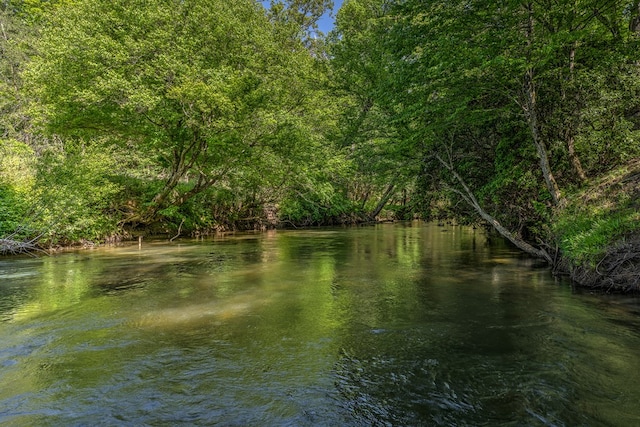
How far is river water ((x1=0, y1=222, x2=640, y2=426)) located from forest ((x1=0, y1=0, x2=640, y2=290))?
2.82 metres

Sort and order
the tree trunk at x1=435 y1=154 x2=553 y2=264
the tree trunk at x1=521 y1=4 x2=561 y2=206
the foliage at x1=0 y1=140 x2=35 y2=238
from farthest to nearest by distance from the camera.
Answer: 1. the foliage at x1=0 y1=140 x2=35 y2=238
2. the tree trunk at x1=435 y1=154 x2=553 y2=264
3. the tree trunk at x1=521 y1=4 x2=561 y2=206

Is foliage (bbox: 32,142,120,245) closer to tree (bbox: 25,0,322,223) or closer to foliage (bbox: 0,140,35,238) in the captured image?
foliage (bbox: 0,140,35,238)

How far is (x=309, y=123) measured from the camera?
23656 mm

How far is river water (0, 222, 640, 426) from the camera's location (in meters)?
3.98

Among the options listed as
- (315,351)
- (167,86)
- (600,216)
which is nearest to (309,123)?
(167,86)

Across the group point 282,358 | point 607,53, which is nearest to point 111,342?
point 282,358

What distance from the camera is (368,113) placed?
30.0 metres

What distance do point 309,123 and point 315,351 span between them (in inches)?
767

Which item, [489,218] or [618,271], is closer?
[618,271]

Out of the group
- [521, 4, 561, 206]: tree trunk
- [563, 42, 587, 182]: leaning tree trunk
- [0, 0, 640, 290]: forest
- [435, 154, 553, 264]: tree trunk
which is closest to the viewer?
[0, 0, 640, 290]: forest

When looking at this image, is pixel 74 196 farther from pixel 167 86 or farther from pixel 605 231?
pixel 605 231

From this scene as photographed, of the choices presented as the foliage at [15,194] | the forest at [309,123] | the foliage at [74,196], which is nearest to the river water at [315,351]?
the forest at [309,123]

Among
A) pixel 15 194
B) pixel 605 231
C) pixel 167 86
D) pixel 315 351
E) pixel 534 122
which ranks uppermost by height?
pixel 167 86

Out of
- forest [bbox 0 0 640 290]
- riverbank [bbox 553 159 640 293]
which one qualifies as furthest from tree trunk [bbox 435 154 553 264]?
riverbank [bbox 553 159 640 293]
